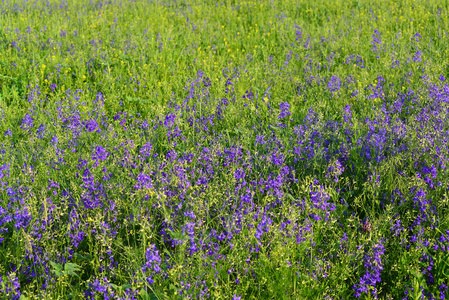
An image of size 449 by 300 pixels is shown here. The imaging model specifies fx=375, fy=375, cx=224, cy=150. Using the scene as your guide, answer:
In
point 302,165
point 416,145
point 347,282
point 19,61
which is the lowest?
point 347,282

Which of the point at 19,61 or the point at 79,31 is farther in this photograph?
the point at 79,31

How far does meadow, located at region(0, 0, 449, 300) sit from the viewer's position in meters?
2.32

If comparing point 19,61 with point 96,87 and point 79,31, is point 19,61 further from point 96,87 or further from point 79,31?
point 79,31

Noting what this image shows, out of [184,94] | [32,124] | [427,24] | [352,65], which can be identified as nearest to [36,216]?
[32,124]

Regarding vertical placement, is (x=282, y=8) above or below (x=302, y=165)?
above

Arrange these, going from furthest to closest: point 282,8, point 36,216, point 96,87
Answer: point 282,8, point 96,87, point 36,216

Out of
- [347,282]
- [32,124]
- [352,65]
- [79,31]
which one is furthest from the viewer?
[79,31]

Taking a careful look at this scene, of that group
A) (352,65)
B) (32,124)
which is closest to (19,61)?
(32,124)

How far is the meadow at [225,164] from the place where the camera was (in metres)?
2.32

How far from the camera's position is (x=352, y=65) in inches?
230

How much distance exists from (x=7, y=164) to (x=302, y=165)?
2.60 metres

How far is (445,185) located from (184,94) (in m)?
3.22

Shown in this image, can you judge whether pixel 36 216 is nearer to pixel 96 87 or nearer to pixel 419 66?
pixel 96 87

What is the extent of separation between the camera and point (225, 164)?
10.6 feet
